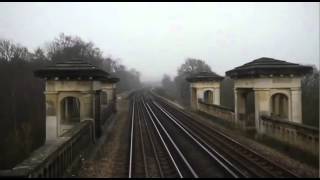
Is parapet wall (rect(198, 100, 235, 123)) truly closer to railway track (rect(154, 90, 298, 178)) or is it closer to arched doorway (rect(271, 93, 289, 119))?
arched doorway (rect(271, 93, 289, 119))

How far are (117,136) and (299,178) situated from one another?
44.7 feet

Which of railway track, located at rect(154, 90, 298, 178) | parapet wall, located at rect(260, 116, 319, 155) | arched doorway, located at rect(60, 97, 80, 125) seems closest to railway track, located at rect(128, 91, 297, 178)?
railway track, located at rect(154, 90, 298, 178)

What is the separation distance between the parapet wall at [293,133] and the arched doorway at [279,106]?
7.02 ft

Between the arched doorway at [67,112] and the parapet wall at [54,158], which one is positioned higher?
the arched doorway at [67,112]

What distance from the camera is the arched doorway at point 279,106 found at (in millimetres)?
21325

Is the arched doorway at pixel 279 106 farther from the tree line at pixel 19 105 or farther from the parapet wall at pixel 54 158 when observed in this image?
the tree line at pixel 19 105

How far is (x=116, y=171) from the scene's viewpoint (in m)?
13.8

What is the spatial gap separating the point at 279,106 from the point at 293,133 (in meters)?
7.17

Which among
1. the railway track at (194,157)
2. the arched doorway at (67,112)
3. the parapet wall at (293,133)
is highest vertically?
the arched doorway at (67,112)

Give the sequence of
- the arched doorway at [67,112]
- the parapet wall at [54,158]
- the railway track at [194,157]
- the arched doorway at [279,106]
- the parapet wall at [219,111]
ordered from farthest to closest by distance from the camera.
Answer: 1. the parapet wall at [219,111]
2. the arched doorway at [279,106]
3. the arched doorway at [67,112]
4. the railway track at [194,157]
5. the parapet wall at [54,158]

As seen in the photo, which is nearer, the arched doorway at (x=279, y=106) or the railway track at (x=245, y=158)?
the railway track at (x=245, y=158)

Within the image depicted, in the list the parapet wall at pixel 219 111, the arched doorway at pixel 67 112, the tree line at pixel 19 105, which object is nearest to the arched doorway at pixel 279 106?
the parapet wall at pixel 219 111

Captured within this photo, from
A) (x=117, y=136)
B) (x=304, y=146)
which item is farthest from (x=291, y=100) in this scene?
(x=117, y=136)

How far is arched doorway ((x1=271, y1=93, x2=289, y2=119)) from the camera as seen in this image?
21.3 metres
